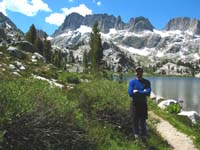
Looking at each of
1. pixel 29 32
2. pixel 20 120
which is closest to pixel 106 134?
pixel 20 120

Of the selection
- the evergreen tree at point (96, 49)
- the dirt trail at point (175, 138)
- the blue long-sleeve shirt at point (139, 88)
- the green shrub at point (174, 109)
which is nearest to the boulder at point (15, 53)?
the green shrub at point (174, 109)

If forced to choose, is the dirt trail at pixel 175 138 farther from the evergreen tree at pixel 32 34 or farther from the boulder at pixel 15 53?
the evergreen tree at pixel 32 34

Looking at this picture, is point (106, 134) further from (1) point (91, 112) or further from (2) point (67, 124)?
(2) point (67, 124)

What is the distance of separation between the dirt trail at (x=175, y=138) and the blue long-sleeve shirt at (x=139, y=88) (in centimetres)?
352

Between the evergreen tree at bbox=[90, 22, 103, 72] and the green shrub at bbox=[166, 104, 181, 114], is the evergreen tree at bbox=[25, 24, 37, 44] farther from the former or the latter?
the green shrub at bbox=[166, 104, 181, 114]

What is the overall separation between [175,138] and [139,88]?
5.36 metres

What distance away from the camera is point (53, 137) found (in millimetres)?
10227

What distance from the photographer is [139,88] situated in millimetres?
13555

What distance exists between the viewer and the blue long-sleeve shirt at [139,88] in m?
13.4

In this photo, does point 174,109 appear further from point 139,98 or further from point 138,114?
point 139,98

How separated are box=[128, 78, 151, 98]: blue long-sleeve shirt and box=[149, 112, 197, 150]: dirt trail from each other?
352 cm

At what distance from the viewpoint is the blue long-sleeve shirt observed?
528 inches

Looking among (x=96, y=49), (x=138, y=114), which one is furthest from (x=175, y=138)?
(x=96, y=49)

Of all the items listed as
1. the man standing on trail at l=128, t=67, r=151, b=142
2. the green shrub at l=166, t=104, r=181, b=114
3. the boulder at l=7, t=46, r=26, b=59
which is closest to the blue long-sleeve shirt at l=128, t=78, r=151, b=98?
the man standing on trail at l=128, t=67, r=151, b=142
